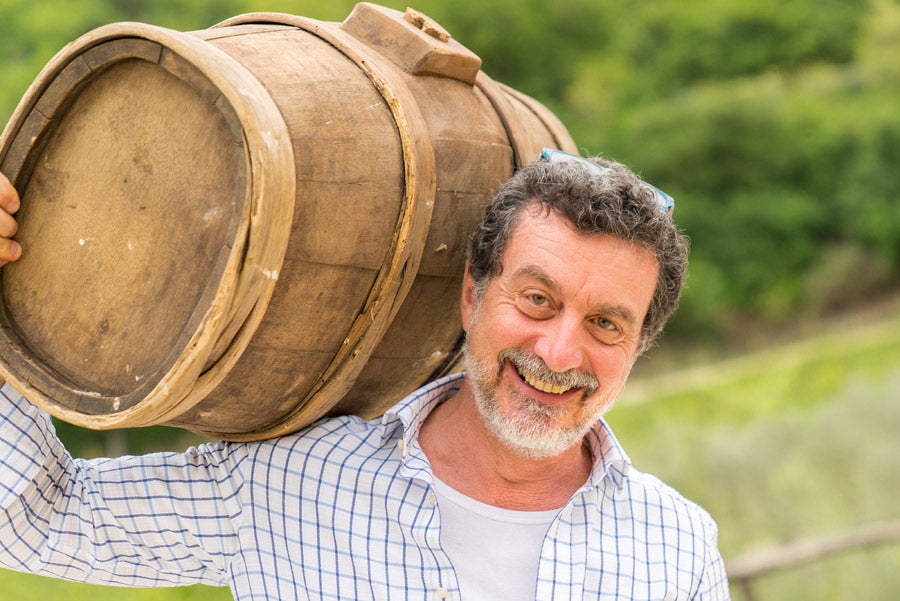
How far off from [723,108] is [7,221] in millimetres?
23030

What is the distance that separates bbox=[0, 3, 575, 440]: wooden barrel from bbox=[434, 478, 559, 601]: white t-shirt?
411mm

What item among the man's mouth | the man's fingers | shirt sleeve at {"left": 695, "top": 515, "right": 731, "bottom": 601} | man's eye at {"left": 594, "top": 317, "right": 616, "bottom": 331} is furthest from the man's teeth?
the man's fingers

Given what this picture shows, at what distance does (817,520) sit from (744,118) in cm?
1876

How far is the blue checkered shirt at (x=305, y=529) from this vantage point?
6.70ft

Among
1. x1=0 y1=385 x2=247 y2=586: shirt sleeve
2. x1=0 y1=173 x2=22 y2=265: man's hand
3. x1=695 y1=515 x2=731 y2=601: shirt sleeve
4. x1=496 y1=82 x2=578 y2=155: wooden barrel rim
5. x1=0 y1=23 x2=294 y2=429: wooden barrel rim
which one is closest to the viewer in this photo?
x1=0 y1=23 x2=294 y2=429: wooden barrel rim

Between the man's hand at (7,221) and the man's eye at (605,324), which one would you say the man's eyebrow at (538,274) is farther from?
the man's hand at (7,221)

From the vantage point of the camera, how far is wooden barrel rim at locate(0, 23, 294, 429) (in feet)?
5.15

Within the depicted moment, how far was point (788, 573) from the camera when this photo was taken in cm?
532

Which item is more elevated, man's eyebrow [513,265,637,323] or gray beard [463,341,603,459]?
man's eyebrow [513,265,637,323]

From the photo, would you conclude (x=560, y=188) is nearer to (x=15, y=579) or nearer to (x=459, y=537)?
(x=459, y=537)

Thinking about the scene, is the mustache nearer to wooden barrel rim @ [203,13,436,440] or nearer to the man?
the man

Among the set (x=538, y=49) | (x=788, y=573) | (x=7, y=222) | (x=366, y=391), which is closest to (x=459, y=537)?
(x=366, y=391)

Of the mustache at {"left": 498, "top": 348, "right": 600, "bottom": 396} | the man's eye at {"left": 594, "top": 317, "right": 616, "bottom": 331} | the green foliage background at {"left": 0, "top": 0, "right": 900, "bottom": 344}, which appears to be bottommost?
the mustache at {"left": 498, "top": 348, "right": 600, "bottom": 396}

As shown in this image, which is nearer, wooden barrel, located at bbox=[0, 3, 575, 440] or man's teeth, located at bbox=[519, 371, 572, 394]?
wooden barrel, located at bbox=[0, 3, 575, 440]
